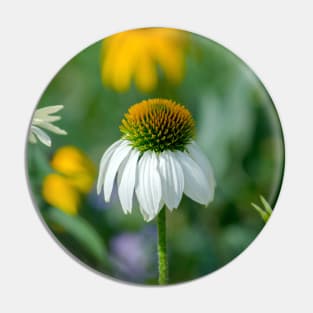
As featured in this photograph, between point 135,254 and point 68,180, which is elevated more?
point 68,180

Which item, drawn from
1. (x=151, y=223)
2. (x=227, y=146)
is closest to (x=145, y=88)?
(x=227, y=146)

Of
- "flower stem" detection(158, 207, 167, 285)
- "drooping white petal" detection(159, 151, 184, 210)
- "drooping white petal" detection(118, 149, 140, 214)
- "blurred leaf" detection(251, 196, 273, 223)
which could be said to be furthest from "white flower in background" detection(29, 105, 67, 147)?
"blurred leaf" detection(251, 196, 273, 223)

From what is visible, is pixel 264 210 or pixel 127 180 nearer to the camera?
pixel 127 180

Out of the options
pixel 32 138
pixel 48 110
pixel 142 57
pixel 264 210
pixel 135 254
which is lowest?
pixel 135 254

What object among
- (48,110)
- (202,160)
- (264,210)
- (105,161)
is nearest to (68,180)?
(105,161)

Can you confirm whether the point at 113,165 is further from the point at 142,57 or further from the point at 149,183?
the point at 142,57

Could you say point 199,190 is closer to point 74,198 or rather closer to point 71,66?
point 74,198
